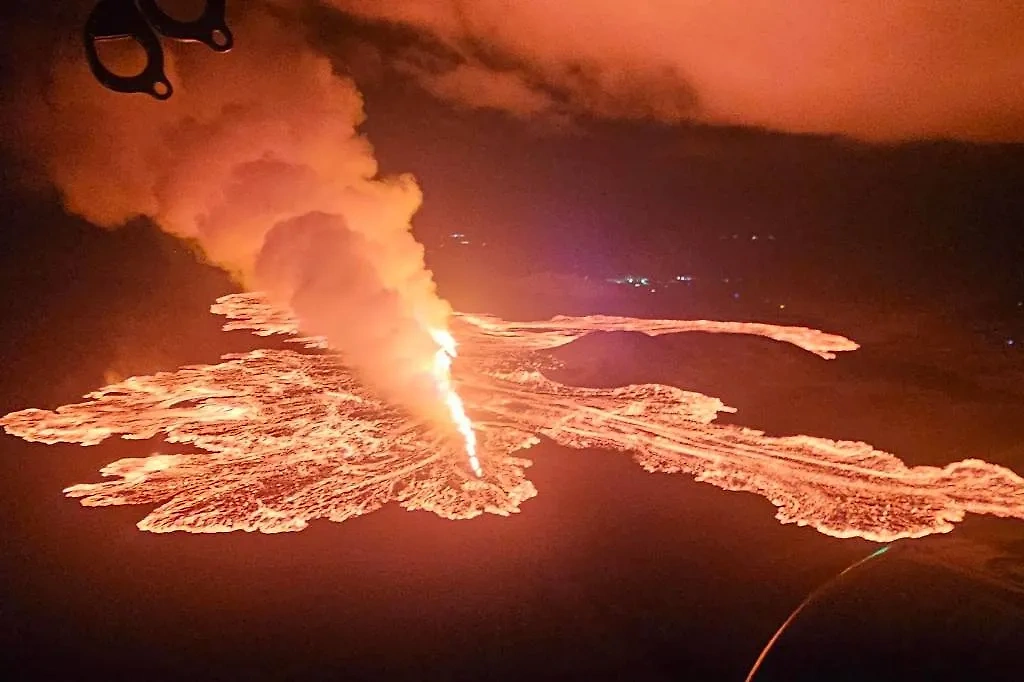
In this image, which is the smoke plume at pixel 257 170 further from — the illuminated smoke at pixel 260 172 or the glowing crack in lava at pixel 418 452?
the glowing crack in lava at pixel 418 452

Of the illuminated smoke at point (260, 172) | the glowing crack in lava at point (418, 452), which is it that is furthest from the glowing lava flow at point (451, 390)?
the illuminated smoke at point (260, 172)

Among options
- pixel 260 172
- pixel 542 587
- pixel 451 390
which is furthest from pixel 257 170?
pixel 542 587

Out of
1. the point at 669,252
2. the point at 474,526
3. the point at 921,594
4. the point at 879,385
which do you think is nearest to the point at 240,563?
the point at 474,526

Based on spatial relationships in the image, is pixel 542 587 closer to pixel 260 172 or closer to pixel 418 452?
pixel 418 452

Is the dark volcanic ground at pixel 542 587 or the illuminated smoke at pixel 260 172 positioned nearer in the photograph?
the dark volcanic ground at pixel 542 587

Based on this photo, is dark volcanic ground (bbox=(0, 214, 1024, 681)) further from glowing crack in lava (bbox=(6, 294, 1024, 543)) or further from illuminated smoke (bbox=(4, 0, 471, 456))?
illuminated smoke (bbox=(4, 0, 471, 456))
